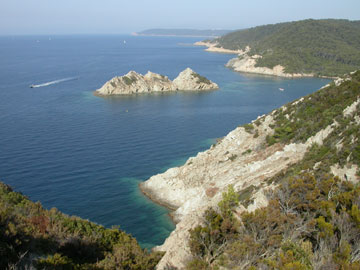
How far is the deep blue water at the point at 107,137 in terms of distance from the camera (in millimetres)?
39094

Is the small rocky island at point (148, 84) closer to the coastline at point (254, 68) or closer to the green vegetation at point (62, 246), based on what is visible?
the coastline at point (254, 68)

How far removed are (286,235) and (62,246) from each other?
10.7 meters

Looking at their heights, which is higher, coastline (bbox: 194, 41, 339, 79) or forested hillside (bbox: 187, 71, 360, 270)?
coastline (bbox: 194, 41, 339, 79)

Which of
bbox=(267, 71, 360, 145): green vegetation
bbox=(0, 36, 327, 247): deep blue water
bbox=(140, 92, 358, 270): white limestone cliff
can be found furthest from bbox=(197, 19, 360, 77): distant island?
bbox=(140, 92, 358, 270): white limestone cliff

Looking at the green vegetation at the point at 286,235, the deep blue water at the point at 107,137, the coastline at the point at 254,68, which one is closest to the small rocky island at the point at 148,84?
the deep blue water at the point at 107,137

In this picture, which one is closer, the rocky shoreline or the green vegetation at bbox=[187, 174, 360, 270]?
the green vegetation at bbox=[187, 174, 360, 270]

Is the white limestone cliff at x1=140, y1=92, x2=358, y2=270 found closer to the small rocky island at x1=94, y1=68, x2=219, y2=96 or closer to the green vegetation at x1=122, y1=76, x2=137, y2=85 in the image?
the small rocky island at x1=94, y1=68, x2=219, y2=96

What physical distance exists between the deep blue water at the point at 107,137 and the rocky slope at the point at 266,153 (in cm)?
349

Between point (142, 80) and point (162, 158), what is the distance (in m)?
64.1

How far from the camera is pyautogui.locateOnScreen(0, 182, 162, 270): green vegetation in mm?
13711

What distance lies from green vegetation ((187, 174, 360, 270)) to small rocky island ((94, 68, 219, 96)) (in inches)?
3509

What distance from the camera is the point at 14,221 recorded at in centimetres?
1608

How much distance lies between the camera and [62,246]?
1631 centimetres

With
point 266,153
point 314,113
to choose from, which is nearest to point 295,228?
point 266,153
